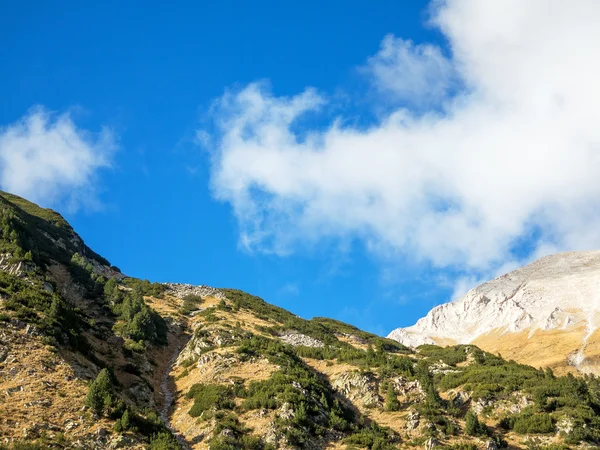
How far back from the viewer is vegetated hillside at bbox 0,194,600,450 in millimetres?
34594

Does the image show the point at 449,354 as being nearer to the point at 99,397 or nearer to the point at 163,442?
the point at 163,442

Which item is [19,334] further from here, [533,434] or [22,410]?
[533,434]

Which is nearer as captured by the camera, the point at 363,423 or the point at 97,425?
the point at 97,425

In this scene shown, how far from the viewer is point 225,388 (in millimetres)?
45719

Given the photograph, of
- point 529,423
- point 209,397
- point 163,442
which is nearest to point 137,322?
point 209,397

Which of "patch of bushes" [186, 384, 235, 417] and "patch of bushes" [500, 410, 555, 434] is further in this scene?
"patch of bushes" [186, 384, 235, 417]

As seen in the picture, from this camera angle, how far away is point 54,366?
38.2 m

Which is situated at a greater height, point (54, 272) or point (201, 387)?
point (54, 272)

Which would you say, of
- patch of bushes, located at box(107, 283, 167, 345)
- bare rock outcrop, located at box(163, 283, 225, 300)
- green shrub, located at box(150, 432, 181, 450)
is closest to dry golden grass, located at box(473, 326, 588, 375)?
bare rock outcrop, located at box(163, 283, 225, 300)

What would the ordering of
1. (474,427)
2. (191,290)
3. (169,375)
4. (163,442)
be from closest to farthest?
(163,442) < (474,427) < (169,375) < (191,290)

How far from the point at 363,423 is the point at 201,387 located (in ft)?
49.4

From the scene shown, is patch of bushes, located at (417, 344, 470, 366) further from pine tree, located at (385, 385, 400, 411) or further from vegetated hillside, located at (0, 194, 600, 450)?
pine tree, located at (385, 385, 400, 411)

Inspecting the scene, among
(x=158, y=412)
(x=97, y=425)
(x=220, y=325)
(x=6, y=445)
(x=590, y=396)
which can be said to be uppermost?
(x=220, y=325)

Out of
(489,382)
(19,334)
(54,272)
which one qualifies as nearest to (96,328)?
(19,334)
